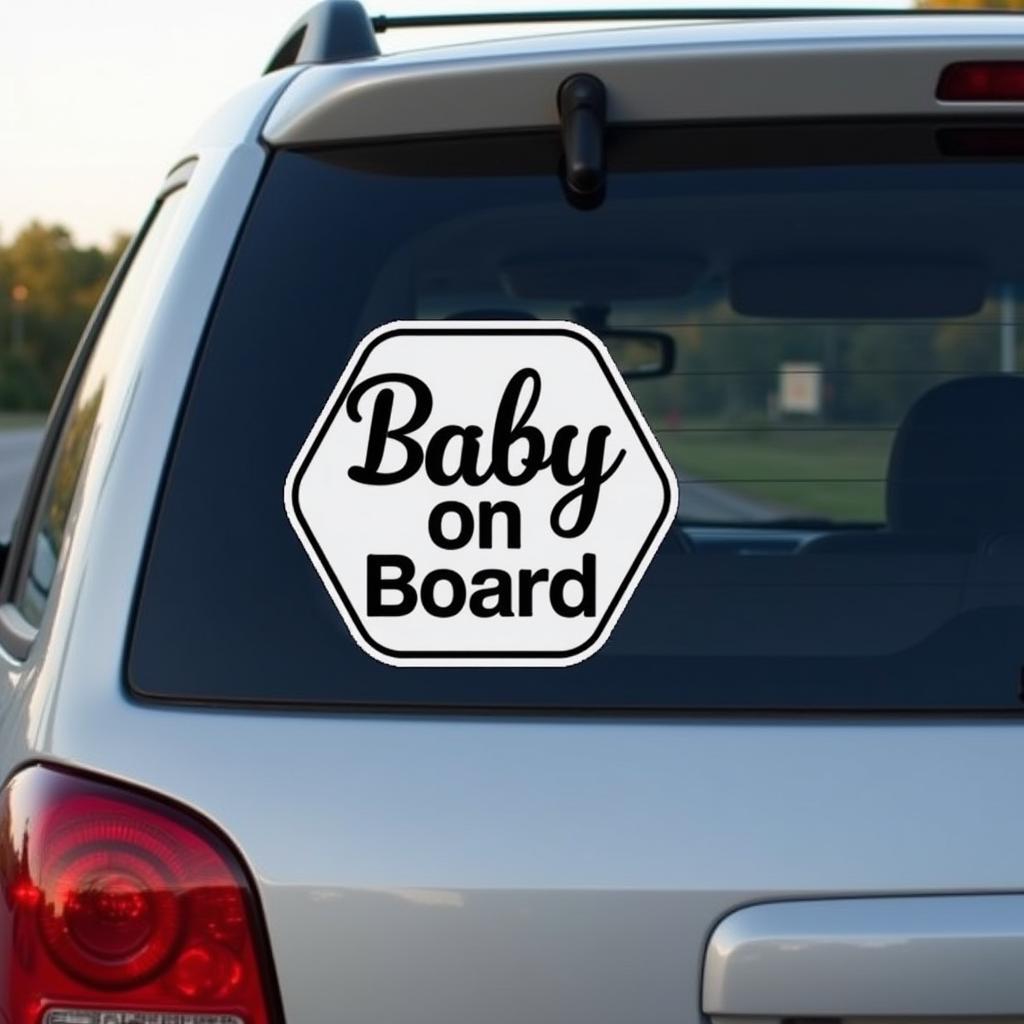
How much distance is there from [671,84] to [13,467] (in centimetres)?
4944

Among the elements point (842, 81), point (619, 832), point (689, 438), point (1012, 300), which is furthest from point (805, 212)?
point (1012, 300)

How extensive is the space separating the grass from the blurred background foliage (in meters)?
141

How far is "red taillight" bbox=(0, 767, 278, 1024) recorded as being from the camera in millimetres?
1834

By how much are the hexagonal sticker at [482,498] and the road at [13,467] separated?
7.48m

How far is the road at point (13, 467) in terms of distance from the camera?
1115 inches

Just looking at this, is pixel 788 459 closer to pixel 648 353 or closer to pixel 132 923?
pixel 648 353

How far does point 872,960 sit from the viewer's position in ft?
5.73

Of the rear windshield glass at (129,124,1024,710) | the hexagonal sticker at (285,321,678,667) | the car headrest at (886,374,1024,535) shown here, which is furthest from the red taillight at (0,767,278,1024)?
the car headrest at (886,374,1024,535)

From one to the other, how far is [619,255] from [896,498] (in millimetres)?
403

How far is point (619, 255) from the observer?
2.31 metres

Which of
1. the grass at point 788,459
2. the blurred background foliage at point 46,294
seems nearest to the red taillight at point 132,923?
the grass at point 788,459

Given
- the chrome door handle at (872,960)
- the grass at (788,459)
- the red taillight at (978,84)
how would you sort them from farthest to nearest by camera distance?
1. the grass at (788,459)
2. the red taillight at (978,84)
3. the chrome door handle at (872,960)

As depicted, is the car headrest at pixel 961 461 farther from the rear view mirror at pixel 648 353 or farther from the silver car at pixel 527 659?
the rear view mirror at pixel 648 353

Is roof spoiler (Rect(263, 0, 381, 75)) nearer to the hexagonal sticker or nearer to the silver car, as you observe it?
the silver car
